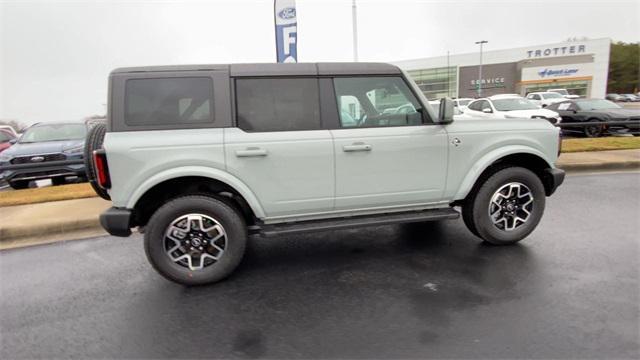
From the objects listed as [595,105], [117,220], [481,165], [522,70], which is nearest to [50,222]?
[117,220]

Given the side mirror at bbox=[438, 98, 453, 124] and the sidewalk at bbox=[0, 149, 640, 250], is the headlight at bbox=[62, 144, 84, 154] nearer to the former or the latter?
the sidewalk at bbox=[0, 149, 640, 250]

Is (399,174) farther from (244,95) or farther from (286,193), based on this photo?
(244,95)

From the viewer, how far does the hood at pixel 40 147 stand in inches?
314

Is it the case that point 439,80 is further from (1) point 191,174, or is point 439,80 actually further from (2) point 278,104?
(1) point 191,174

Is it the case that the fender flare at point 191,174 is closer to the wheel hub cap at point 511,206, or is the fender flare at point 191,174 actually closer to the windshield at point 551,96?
the wheel hub cap at point 511,206

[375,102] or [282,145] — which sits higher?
[375,102]

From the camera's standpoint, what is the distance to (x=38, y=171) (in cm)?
765

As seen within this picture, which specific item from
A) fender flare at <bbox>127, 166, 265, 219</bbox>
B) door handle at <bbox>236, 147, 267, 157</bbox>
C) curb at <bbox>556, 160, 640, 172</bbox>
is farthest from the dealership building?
fender flare at <bbox>127, 166, 265, 219</bbox>

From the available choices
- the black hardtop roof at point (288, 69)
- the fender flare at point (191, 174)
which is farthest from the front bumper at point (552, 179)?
the fender flare at point (191, 174)

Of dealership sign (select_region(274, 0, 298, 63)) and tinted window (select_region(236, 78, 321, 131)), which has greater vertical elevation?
dealership sign (select_region(274, 0, 298, 63))

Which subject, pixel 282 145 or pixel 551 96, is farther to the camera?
pixel 551 96

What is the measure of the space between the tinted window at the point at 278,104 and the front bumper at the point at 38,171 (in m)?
5.41

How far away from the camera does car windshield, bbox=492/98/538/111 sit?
49.2 ft

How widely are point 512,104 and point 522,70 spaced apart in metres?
48.8
